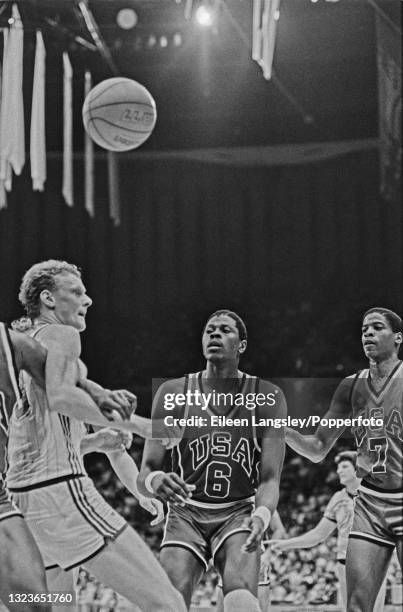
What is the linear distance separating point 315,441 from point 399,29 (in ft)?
11.5

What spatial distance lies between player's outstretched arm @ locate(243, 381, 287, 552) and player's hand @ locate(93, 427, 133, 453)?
2.51 ft

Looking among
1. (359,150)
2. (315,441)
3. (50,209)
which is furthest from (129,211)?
(315,441)

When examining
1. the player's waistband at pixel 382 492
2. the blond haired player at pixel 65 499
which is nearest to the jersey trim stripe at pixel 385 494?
the player's waistband at pixel 382 492

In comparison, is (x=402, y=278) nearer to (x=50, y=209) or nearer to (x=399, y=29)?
(x=399, y=29)

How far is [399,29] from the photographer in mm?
7301

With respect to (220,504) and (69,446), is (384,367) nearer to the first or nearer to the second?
(220,504)

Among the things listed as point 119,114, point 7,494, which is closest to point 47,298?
point 7,494

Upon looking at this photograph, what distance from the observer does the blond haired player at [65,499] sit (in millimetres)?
4582

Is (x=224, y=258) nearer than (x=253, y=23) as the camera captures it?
No

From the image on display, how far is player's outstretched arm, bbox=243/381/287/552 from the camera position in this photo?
498 centimetres

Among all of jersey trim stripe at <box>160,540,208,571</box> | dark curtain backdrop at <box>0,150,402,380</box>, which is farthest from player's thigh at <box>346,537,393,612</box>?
dark curtain backdrop at <box>0,150,402,380</box>

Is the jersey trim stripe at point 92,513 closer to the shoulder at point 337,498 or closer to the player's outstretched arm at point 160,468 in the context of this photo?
the player's outstretched arm at point 160,468

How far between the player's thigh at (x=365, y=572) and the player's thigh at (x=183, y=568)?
788 mm

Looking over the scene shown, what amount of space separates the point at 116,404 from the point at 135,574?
95 centimetres
